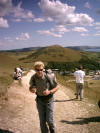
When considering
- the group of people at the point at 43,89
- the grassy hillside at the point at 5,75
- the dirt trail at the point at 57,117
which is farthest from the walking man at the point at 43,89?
the grassy hillside at the point at 5,75

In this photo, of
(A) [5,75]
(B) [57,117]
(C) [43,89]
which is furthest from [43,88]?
(A) [5,75]

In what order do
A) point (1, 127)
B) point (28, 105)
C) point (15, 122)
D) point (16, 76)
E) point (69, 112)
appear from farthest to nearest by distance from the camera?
point (16, 76), point (28, 105), point (69, 112), point (15, 122), point (1, 127)

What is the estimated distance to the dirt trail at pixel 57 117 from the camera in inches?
257

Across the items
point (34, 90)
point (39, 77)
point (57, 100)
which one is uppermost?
point (39, 77)

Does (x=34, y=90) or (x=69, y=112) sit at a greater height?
(x=34, y=90)

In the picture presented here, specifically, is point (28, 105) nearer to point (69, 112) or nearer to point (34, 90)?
point (69, 112)

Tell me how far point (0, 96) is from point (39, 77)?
649 cm

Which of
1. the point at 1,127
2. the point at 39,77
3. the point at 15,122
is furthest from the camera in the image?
the point at 15,122

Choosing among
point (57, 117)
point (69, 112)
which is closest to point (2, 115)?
point (57, 117)

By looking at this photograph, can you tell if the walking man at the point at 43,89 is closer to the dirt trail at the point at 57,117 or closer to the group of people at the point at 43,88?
the group of people at the point at 43,88

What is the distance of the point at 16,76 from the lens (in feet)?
58.7

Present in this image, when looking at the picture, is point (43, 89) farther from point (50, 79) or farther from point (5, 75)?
point (5, 75)

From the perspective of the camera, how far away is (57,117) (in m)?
7.82

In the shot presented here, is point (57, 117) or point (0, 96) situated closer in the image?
point (57, 117)
